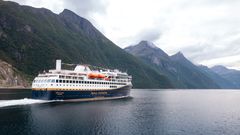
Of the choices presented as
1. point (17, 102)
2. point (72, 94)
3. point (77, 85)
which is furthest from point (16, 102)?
point (77, 85)

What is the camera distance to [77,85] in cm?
10250

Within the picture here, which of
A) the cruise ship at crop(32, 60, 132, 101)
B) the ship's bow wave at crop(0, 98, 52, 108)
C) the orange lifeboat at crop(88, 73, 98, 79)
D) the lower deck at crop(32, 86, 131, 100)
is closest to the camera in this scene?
the ship's bow wave at crop(0, 98, 52, 108)

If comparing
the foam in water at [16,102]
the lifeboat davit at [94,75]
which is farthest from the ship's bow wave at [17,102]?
the lifeboat davit at [94,75]

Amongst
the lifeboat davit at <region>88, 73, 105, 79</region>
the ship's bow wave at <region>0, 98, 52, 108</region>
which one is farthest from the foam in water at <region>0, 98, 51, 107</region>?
the lifeboat davit at <region>88, 73, 105, 79</region>

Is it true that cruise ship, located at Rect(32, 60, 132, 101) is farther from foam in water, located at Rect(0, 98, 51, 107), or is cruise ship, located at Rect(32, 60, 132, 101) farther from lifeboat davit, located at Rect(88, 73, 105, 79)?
foam in water, located at Rect(0, 98, 51, 107)

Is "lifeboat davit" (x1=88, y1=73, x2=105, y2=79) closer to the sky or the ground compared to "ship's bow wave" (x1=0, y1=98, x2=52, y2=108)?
closer to the sky

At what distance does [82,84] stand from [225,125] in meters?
63.5

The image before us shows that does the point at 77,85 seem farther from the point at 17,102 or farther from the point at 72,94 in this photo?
the point at 17,102

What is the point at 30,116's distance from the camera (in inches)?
2475

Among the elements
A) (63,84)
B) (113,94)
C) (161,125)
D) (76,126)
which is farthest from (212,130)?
(113,94)

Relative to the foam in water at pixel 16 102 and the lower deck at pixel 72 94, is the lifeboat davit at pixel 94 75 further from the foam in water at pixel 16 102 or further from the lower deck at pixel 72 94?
the foam in water at pixel 16 102

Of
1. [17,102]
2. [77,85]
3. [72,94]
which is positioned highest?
[77,85]

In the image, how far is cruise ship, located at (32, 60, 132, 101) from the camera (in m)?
95.7

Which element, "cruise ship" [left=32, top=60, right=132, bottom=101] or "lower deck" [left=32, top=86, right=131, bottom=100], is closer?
"lower deck" [left=32, top=86, right=131, bottom=100]
